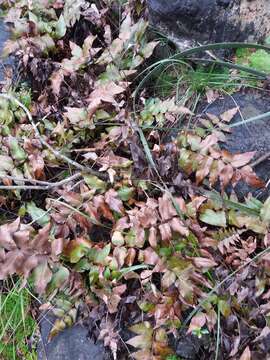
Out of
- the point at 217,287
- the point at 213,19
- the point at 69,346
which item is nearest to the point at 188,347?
the point at 217,287

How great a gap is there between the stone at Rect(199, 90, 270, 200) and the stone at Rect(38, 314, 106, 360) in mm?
885

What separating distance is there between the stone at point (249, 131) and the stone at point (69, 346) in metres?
0.88

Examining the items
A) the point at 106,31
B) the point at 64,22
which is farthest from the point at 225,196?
the point at 64,22

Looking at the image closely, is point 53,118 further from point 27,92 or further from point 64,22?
point 64,22

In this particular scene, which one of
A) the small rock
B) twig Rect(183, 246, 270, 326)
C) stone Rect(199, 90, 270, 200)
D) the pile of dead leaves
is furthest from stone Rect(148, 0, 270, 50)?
the small rock

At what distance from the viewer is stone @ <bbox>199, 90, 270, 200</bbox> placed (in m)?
1.92

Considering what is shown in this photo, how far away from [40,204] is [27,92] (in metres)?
0.68

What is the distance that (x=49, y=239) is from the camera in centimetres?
180

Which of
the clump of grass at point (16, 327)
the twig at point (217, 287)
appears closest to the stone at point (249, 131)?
the twig at point (217, 287)

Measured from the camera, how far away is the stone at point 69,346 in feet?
6.00

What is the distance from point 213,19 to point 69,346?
5.63 ft

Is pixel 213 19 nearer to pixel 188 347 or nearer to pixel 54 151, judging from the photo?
pixel 54 151

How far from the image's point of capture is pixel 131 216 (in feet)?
6.07

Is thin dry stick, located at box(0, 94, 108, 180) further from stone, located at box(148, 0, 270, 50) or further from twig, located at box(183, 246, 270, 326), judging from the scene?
stone, located at box(148, 0, 270, 50)
